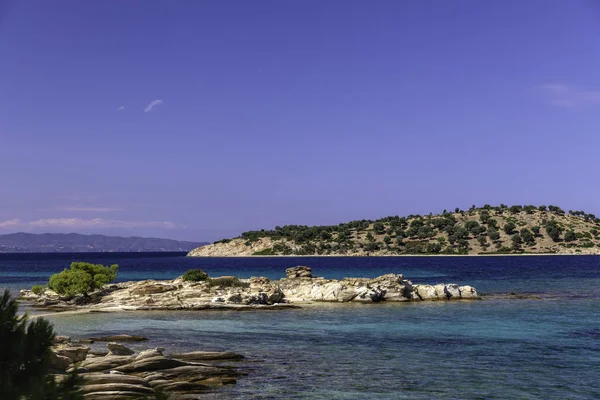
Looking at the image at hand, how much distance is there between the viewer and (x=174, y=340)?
35.2m

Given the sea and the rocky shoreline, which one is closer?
the sea

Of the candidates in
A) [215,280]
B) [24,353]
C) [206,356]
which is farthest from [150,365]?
[215,280]

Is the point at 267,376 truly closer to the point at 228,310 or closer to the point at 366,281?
the point at 228,310

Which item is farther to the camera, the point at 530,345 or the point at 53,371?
the point at 530,345

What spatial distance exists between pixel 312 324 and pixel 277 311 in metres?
10.7

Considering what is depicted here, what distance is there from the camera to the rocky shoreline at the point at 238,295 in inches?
2222

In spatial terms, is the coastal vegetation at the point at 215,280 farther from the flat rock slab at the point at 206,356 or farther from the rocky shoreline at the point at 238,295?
the flat rock slab at the point at 206,356

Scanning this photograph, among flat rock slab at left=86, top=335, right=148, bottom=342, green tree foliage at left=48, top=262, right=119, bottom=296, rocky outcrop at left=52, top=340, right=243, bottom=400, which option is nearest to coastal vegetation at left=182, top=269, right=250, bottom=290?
green tree foliage at left=48, top=262, right=119, bottom=296

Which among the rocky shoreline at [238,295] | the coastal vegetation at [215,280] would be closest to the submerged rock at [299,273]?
the rocky shoreline at [238,295]

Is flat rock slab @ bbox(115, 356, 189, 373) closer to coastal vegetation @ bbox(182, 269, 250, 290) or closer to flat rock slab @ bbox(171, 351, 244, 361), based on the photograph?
flat rock slab @ bbox(171, 351, 244, 361)

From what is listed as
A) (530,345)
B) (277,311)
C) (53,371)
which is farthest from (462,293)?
(53,371)

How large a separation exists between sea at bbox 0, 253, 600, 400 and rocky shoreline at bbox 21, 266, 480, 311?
356 cm

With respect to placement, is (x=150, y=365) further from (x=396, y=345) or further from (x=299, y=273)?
(x=299, y=273)

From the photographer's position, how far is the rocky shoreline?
2222 inches
